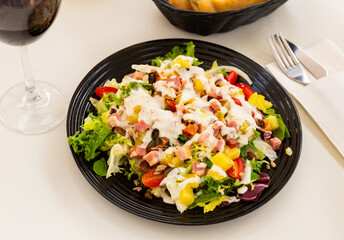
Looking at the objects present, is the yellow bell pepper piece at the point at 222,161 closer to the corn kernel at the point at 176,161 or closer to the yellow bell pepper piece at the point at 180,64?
the corn kernel at the point at 176,161

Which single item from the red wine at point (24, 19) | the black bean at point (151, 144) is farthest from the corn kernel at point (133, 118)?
the red wine at point (24, 19)

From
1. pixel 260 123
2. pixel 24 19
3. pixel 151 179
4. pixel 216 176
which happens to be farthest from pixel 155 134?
pixel 24 19

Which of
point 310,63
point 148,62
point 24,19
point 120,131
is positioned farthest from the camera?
point 310,63

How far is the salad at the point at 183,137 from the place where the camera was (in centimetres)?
155

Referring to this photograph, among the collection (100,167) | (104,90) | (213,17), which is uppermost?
(213,17)

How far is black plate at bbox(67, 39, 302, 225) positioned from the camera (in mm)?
1504

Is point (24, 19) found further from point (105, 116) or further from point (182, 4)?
point (182, 4)

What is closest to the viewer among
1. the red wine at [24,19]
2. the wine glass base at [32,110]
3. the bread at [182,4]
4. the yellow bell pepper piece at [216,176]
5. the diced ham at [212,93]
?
the red wine at [24,19]

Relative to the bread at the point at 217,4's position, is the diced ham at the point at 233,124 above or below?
below

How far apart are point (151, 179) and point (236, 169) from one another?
0.30 metres

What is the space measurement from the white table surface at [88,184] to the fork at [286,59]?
0.07 meters

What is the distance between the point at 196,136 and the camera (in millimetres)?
1592

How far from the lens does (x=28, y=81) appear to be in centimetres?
181

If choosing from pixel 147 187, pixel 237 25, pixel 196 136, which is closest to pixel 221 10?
pixel 237 25
